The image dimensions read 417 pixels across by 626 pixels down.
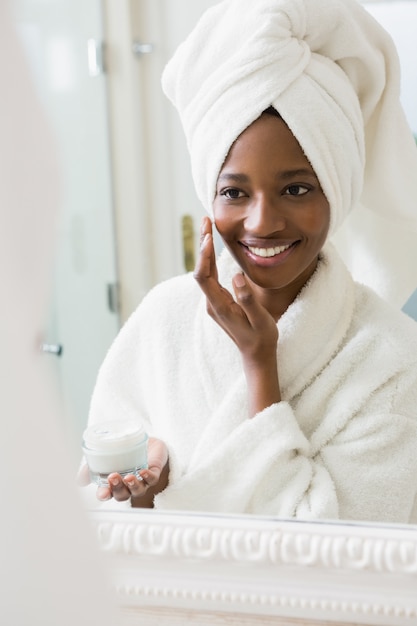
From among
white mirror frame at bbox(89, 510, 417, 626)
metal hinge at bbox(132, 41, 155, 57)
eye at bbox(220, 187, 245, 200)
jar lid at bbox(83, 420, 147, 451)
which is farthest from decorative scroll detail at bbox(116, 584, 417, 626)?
metal hinge at bbox(132, 41, 155, 57)

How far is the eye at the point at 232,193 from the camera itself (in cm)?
72

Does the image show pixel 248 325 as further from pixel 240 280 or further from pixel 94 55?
pixel 94 55

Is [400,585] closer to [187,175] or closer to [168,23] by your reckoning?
[187,175]

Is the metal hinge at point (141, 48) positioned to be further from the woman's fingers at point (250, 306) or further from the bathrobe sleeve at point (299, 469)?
the bathrobe sleeve at point (299, 469)

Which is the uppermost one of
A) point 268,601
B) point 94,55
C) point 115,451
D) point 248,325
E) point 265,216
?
point 94,55

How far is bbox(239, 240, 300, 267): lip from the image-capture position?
72cm

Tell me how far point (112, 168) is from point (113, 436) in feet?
0.94

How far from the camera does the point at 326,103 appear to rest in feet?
2.31

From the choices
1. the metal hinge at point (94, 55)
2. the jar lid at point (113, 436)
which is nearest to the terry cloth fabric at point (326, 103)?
the metal hinge at point (94, 55)

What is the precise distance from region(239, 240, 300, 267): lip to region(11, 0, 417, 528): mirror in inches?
3.7

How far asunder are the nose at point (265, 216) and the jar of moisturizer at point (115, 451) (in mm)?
217

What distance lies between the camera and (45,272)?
0.34 meters

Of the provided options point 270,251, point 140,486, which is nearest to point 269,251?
point 270,251

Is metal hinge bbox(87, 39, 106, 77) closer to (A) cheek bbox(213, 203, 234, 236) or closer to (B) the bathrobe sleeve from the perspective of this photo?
(A) cheek bbox(213, 203, 234, 236)
